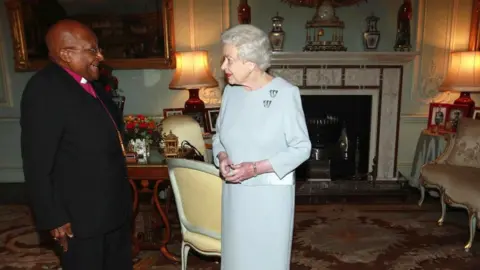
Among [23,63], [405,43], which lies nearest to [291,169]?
[405,43]

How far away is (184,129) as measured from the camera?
311cm

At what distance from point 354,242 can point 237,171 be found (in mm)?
1869

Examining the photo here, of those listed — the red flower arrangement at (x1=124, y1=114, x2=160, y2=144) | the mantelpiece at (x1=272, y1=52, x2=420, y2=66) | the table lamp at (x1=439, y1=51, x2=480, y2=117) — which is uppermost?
the mantelpiece at (x1=272, y1=52, x2=420, y2=66)

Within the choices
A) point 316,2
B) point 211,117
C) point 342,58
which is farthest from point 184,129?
point 316,2

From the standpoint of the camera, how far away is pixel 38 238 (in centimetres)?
320

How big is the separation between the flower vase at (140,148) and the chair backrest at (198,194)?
0.63 metres

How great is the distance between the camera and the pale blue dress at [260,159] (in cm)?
156

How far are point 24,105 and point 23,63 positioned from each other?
3480mm

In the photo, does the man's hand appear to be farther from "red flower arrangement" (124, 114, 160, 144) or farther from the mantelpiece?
the mantelpiece

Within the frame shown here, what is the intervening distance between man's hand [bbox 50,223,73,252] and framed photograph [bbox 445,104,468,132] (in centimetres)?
379

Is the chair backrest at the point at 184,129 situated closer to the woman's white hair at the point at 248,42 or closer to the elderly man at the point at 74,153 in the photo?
the elderly man at the point at 74,153

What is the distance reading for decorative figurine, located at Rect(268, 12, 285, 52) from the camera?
4.18 m

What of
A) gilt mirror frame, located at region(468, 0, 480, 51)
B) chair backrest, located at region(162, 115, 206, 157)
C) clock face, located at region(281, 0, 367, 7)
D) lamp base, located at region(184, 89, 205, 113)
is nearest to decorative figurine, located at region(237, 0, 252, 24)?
clock face, located at region(281, 0, 367, 7)

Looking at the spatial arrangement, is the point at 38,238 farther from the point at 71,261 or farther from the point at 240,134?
the point at 240,134
